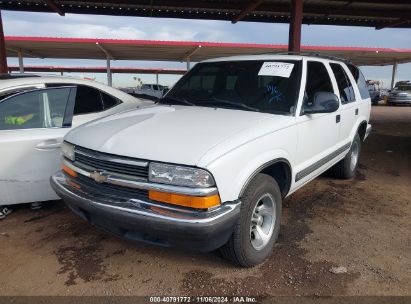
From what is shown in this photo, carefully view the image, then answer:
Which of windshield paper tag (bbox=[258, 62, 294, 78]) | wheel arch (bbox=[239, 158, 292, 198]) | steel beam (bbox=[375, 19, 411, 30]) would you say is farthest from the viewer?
steel beam (bbox=[375, 19, 411, 30])

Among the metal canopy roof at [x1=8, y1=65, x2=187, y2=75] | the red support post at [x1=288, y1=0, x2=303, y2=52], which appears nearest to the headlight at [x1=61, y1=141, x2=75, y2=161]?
the red support post at [x1=288, y1=0, x2=303, y2=52]

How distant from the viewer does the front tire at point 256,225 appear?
9.25 feet

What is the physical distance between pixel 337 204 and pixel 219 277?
238 cm

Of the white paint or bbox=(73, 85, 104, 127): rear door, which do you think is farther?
bbox=(73, 85, 104, 127): rear door

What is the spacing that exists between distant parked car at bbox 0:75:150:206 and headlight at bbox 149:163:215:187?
1.92 m

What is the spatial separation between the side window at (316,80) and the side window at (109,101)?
2.53 metres

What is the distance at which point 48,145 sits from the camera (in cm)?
395

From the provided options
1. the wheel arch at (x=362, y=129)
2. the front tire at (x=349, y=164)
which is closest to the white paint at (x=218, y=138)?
the front tire at (x=349, y=164)

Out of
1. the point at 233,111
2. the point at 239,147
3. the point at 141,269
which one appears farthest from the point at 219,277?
the point at 233,111

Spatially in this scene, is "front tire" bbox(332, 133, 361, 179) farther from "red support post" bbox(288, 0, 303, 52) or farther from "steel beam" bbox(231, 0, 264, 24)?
"steel beam" bbox(231, 0, 264, 24)

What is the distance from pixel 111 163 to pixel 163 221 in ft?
2.08

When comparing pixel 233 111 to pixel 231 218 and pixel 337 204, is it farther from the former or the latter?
pixel 337 204

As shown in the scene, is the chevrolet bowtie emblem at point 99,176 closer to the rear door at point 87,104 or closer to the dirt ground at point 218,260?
the dirt ground at point 218,260

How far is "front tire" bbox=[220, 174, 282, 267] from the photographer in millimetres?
2820
